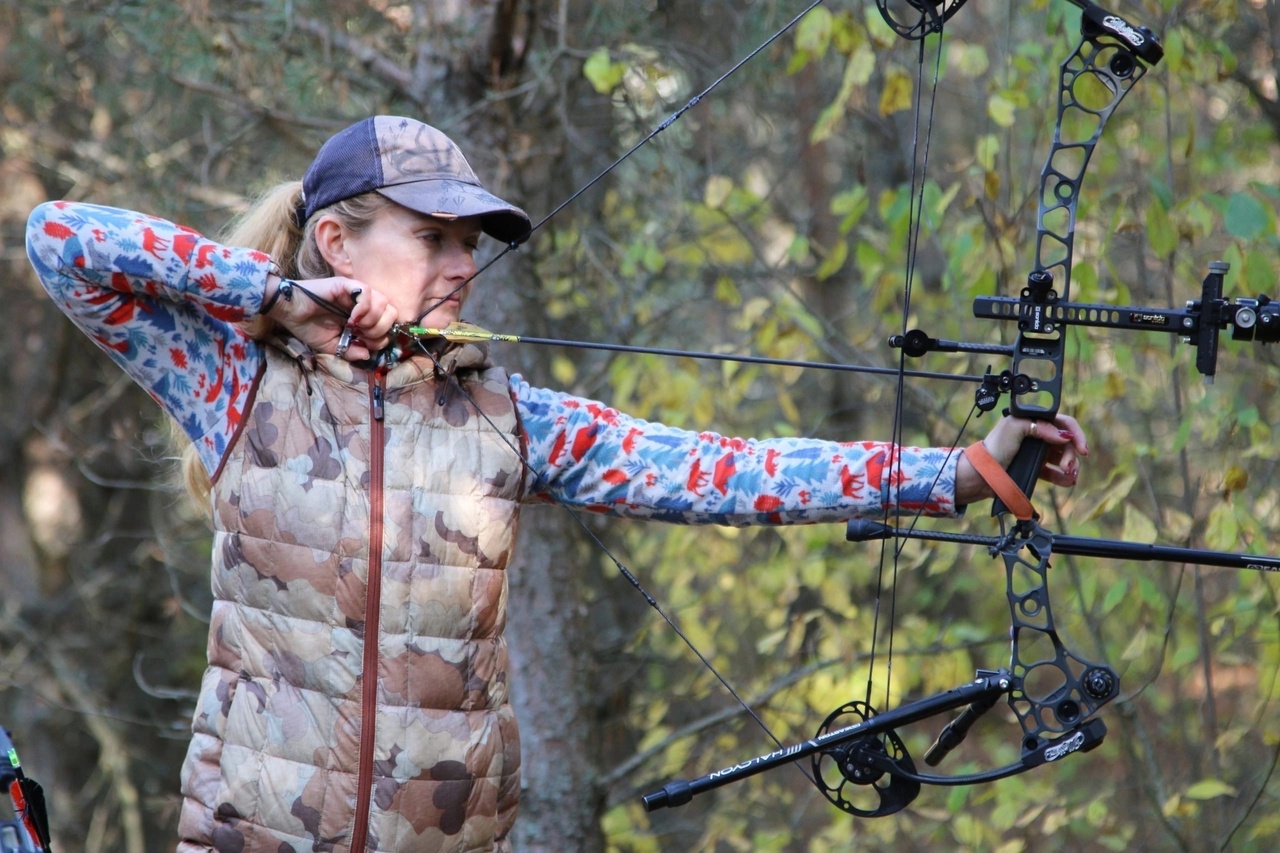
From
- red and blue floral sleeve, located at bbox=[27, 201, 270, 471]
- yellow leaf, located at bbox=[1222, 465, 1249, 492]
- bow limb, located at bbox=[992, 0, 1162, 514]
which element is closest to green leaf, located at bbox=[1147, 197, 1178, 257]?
yellow leaf, located at bbox=[1222, 465, 1249, 492]

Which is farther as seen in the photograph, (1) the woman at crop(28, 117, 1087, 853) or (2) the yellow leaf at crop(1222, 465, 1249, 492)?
(2) the yellow leaf at crop(1222, 465, 1249, 492)

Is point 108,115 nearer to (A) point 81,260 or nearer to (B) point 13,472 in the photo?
(B) point 13,472

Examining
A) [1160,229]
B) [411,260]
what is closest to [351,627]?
[411,260]

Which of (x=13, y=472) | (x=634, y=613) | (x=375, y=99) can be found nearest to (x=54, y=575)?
(x=13, y=472)

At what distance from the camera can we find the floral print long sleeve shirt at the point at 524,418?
68.0 inches

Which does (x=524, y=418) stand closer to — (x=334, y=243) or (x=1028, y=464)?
(x=334, y=243)

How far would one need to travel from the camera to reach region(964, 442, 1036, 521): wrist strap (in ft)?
5.74

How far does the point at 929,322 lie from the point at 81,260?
2833 millimetres

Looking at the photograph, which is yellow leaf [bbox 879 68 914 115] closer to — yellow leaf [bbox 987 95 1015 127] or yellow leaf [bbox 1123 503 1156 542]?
yellow leaf [bbox 987 95 1015 127]

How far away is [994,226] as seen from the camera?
3094 mm

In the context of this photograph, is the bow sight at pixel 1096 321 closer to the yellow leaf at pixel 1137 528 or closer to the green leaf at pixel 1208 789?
the yellow leaf at pixel 1137 528

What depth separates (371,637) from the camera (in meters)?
1.68

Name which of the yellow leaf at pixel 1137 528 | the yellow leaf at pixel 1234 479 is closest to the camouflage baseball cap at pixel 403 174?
the yellow leaf at pixel 1137 528

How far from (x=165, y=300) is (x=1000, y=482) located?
1.14 meters
